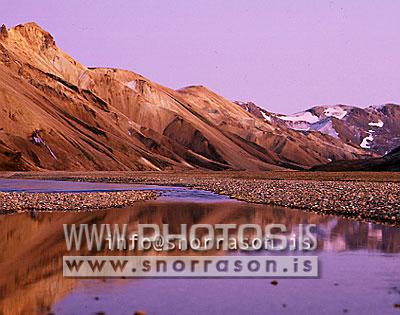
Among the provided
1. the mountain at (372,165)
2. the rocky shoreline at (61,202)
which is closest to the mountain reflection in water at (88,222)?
the rocky shoreline at (61,202)

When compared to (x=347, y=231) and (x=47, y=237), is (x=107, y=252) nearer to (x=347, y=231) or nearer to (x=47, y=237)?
(x=47, y=237)

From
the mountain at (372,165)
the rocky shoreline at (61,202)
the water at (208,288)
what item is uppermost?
the mountain at (372,165)

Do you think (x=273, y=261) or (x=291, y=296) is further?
(x=273, y=261)

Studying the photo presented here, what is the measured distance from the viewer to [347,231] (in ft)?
89.7

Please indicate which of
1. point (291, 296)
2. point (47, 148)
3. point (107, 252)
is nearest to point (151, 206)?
point (107, 252)

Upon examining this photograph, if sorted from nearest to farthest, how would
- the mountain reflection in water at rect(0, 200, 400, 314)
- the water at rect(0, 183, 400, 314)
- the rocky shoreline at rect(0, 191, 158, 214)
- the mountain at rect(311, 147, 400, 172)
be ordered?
A: the water at rect(0, 183, 400, 314) < the mountain reflection in water at rect(0, 200, 400, 314) < the rocky shoreline at rect(0, 191, 158, 214) < the mountain at rect(311, 147, 400, 172)

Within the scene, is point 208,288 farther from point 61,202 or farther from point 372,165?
point 372,165

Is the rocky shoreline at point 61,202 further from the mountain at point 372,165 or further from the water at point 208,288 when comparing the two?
the mountain at point 372,165

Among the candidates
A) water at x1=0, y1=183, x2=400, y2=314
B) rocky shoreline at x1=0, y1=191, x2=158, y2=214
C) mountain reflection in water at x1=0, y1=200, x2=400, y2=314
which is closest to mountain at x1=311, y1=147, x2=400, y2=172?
rocky shoreline at x1=0, y1=191, x2=158, y2=214

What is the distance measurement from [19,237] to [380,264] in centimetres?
1221

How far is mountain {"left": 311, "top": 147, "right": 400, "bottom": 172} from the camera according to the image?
120 m

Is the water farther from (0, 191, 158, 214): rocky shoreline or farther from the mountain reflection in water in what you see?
(0, 191, 158, 214): rocky shoreline

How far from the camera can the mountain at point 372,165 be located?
119625 mm

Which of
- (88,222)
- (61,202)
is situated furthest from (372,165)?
(88,222)
